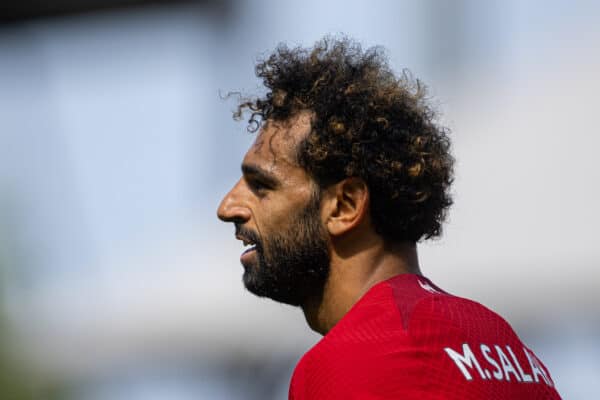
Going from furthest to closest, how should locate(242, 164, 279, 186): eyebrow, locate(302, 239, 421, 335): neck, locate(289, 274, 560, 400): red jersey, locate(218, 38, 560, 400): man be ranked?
locate(242, 164, 279, 186): eyebrow < locate(302, 239, 421, 335): neck < locate(218, 38, 560, 400): man < locate(289, 274, 560, 400): red jersey

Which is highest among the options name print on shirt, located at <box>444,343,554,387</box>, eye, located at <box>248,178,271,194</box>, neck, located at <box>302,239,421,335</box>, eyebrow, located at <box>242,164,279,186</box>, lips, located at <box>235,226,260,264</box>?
eyebrow, located at <box>242,164,279,186</box>

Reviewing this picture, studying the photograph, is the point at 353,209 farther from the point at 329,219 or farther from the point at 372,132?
the point at 372,132

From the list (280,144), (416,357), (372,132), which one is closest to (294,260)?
(280,144)

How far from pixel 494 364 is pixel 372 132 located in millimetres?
946

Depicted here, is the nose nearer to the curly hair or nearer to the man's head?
the man's head

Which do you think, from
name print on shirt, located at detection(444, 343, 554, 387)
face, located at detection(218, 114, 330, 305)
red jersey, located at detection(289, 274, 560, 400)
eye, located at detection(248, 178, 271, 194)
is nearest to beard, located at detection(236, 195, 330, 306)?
face, located at detection(218, 114, 330, 305)

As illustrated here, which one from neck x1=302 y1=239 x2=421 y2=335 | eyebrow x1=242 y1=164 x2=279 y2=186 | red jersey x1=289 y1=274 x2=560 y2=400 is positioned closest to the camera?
red jersey x1=289 y1=274 x2=560 y2=400

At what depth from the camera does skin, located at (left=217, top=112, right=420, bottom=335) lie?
330 centimetres

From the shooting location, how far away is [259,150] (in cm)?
347

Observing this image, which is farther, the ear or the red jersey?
the ear

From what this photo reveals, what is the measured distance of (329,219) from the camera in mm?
3322

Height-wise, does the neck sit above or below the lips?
below

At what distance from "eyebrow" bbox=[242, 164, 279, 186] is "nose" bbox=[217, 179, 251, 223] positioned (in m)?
0.08

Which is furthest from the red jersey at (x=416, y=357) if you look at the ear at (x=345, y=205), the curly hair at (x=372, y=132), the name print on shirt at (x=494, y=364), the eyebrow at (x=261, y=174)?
the eyebrow at (x=261, y=174)
